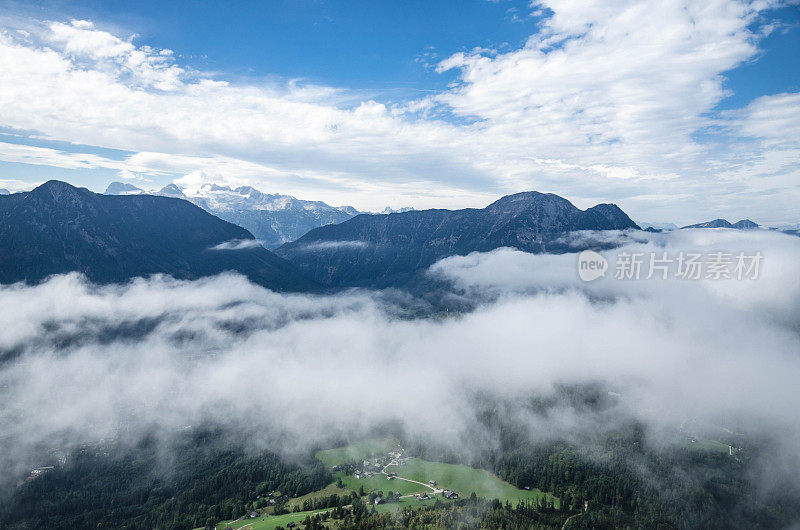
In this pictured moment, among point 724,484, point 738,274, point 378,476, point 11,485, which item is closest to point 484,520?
point 378,476

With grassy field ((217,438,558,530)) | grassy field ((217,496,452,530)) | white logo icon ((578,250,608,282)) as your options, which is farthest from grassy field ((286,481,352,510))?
white logo icon ((578,250,608,282))

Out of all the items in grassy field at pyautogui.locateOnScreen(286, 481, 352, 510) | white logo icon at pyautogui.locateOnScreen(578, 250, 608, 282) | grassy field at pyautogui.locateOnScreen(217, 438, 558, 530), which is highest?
white logo icon at pyautogui.locateOnScreen(578, 250, 608, 282)

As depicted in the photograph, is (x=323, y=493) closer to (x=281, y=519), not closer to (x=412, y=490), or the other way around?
(x=281, y=519)

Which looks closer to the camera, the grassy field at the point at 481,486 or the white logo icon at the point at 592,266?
the white logo icon at the point at 592,266

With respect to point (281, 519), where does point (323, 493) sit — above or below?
below

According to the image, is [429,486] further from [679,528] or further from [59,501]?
[59,501]

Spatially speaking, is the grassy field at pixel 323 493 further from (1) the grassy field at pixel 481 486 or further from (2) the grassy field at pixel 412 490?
(1) the grassy field at pixel 481 486

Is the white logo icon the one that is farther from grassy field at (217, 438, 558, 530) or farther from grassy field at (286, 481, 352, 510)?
grassy field at (286, 481, 352, 510)

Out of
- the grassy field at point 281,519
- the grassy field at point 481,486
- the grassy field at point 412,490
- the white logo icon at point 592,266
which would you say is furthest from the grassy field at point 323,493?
the white logo icon at point 592,266

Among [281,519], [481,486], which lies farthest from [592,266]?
[281,519]
